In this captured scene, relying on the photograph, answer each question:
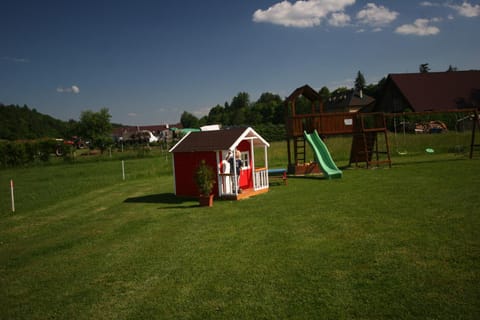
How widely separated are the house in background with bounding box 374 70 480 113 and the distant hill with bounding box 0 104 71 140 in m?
77.1

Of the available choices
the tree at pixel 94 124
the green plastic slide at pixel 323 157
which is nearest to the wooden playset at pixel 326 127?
the green plastic slide at pixel 323 157

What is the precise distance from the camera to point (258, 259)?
6.26 meters

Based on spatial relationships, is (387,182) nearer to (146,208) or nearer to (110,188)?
(146,208)

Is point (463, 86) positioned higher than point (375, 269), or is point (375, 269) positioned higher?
point (463, 86)

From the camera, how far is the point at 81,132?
3004 inches

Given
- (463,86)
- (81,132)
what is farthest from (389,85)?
(81,132)

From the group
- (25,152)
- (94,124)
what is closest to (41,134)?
(94,124)

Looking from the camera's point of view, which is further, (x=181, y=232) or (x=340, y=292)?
(x=181, y=232)

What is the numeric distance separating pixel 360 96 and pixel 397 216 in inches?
2285

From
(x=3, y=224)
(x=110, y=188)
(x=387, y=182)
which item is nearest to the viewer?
(x=3, y=224)

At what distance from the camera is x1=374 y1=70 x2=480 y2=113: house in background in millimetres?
40594

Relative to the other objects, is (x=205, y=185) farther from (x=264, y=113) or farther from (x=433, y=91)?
(x=264, y=113)

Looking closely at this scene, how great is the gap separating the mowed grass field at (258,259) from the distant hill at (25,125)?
297 ft

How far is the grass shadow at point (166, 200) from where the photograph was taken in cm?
1237
